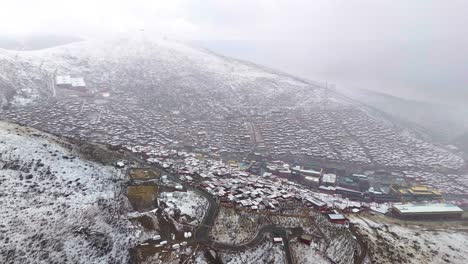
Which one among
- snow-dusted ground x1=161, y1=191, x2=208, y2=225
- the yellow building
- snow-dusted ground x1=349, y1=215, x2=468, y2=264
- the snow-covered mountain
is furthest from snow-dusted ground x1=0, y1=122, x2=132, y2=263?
the yellow building

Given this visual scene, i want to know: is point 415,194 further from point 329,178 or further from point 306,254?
point 306,254

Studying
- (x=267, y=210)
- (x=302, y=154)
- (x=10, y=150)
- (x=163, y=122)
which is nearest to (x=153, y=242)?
(x=267, y=210)

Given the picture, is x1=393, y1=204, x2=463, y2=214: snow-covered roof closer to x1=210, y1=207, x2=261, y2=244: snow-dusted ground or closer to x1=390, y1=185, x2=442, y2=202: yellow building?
x1=390, y1=185, x2=442, y2=202: yellow building

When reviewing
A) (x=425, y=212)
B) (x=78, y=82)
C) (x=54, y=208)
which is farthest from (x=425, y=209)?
(x=78, y=82)

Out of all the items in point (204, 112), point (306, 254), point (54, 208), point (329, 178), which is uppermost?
point (306, 254)

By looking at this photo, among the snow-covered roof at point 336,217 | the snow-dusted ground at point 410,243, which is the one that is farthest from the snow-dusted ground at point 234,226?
the snow-dusted ground at point 410,243

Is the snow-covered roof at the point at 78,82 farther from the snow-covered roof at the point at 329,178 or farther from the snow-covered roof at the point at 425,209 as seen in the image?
the snow-covered roof at the point at 425,209
